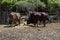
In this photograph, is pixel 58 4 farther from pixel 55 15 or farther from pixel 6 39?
pixel 6 39

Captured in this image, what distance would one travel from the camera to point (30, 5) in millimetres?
25578

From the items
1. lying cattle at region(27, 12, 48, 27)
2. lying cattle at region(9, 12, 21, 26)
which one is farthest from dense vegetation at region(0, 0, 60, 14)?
lying cattle at region(27, 12, 48, 27)

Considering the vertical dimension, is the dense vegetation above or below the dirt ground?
above

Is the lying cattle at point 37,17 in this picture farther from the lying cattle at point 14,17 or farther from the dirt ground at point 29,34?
the dirt ground at point 29,34

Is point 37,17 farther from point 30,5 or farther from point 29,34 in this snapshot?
point 29,34

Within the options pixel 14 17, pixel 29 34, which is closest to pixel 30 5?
pixel 14 17

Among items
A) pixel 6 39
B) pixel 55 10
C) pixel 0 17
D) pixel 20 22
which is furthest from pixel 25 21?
pixel 6 39

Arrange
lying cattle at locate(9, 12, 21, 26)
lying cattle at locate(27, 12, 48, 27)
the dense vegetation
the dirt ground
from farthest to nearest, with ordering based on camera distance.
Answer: the dense vegetation → lying cattle at locate(9, 12, 21, 26) → lying cattle at locate(27, 12, 48, 27) → the dirt ground

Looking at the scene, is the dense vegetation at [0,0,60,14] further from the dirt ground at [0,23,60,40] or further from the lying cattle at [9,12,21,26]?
the dirt ground at [0,23,60,40]

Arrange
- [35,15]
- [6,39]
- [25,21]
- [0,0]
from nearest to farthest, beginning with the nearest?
[6,39], [35,15], [25,21], [0,0]

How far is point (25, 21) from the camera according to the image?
23.3 metres

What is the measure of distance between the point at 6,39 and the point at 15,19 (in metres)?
9.30

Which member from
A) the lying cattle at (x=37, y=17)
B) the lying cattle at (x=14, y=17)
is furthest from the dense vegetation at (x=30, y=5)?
the lying cattle at (x=37, y=17)

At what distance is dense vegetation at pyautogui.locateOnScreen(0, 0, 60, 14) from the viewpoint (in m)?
25.2
